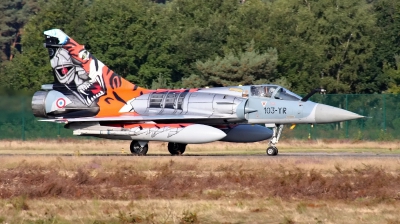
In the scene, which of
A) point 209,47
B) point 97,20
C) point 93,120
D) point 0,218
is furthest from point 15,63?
point 0,218

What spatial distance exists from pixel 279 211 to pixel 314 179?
3.51m

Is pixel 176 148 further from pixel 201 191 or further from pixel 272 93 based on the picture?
pixel 201 191

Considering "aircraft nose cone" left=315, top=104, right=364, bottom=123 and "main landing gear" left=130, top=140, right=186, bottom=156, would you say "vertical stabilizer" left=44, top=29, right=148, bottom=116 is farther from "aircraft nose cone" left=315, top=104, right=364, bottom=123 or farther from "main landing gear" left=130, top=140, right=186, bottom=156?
"aircraft nose cone" left=315, top=104, right=364, bottom=123

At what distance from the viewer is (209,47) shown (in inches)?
2479

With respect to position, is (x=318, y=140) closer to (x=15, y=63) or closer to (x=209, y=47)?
(x=209, y=47)

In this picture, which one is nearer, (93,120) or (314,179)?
(314,179)

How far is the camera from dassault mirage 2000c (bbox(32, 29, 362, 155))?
27891mm

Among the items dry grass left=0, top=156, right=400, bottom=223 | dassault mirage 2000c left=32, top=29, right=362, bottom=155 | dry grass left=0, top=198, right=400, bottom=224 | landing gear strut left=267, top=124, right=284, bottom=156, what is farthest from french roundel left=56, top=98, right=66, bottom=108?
dry grass left=0, top=198, right=400, bottom=224

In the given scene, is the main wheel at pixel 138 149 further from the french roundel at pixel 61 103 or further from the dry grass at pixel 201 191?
the dry grass at pixel 201 191

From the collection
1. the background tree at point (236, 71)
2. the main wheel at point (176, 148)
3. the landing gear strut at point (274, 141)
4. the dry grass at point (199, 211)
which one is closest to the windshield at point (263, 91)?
the landing gear strut at point (274, 141)

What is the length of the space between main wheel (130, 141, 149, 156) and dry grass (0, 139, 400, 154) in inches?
108

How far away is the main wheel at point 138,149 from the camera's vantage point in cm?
2880

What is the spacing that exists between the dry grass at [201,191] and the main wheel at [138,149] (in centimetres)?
473

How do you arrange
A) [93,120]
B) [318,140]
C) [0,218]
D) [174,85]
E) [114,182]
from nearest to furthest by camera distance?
[0,218] → [114,182] → [93,120] → [318,140] → [174,85]
